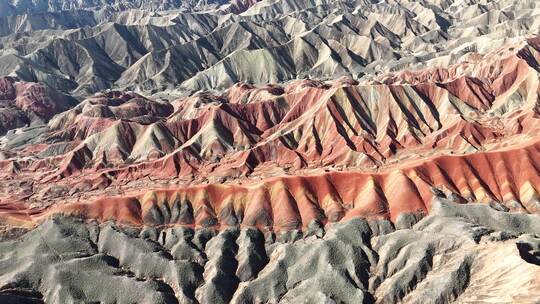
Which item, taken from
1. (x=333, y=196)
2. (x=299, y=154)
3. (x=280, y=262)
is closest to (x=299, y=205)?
(x=333, y=196)

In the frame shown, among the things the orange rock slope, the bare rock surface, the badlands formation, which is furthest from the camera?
the orange rock slope

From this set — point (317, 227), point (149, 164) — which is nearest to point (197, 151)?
point (149, 164)

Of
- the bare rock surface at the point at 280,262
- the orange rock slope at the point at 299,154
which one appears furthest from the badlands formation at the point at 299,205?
the orange rock slope at the point at 299,154

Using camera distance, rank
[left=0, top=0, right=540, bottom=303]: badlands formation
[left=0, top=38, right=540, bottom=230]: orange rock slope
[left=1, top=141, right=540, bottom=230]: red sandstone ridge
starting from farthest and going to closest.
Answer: [left=0, top=38, right=540, bottom=230]: orange rock slope → [left=1, top=141, right=540, bottom=230]: red sandstone ridge → [left=0, top=0, right=540, bottom=303]: badlands formation

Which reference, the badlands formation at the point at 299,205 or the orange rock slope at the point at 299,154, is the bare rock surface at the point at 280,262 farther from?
the orange rock slope at the point at 299,154

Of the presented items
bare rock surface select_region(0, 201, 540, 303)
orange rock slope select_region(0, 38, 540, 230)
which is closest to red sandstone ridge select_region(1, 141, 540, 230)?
orange rock slope select_region(0, 38, 540, 230)

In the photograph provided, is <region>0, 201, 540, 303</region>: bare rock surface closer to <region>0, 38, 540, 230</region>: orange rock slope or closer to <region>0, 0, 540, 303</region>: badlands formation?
<region>0, 0, 540, 303</region>: badlands formation

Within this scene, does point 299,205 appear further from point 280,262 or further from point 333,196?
Result: point 280,262

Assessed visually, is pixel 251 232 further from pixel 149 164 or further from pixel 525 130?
pixel 525 130
